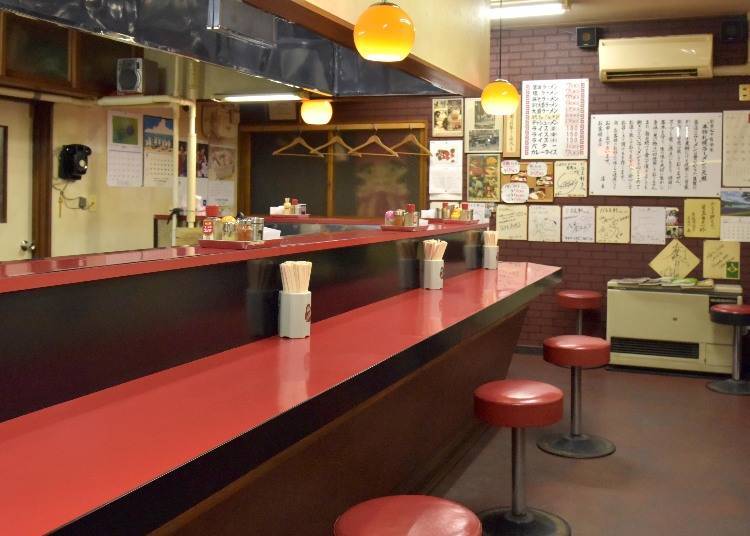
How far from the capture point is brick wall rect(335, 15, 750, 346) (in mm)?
7203

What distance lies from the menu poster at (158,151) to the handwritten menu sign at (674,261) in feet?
15.0

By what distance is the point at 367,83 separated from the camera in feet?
20.5

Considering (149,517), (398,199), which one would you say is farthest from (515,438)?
(398,199)

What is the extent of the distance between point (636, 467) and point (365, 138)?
4877 millimetres

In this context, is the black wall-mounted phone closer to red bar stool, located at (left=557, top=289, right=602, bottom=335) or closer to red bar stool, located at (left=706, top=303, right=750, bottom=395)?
red bar stool, located at (left=557, top=289, right=602, bottom=335)

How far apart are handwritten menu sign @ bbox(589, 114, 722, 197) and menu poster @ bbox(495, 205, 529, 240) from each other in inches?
27.6

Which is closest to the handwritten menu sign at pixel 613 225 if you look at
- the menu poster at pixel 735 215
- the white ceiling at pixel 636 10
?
the menu poster at pixel 735 215

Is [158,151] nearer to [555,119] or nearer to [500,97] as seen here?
[500,97]

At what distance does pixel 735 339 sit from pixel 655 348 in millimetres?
704

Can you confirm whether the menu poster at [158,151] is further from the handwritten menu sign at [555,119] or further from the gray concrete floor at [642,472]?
the gray concrete floor at [642,472]

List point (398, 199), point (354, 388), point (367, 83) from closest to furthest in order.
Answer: point (354, 388)
point (367, 83)
point (398, 199)

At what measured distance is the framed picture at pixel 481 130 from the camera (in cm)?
792

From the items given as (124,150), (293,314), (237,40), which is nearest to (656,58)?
(237,40)

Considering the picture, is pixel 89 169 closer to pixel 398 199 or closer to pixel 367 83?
pixel 367 83
